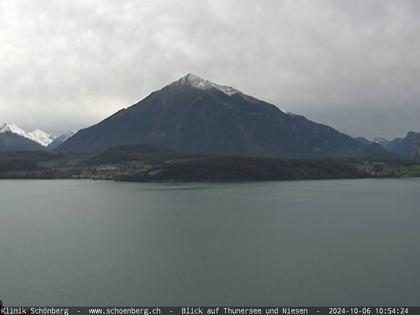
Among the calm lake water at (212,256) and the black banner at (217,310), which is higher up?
the calm lake water at (212,256)

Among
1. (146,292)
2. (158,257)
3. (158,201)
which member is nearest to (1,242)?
(158,257)

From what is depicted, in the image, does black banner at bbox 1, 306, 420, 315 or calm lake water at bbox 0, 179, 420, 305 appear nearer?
black banner at bbox 1, 306, 420, 315

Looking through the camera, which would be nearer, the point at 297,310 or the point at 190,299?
the point at 297,310

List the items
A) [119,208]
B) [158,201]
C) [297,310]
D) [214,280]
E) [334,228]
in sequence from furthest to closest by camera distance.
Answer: [158,201], [119,208], [334,228], [214,280], [297,310]

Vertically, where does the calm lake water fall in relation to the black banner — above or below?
above

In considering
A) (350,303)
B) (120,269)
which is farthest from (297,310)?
(120,269)

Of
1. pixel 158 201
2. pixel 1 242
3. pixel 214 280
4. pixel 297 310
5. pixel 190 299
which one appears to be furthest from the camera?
pixel 158 201

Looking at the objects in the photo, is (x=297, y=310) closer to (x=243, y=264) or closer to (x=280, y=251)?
(x=243, y=264)

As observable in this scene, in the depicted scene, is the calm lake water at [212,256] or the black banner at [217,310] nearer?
the black banner at [217,310]
